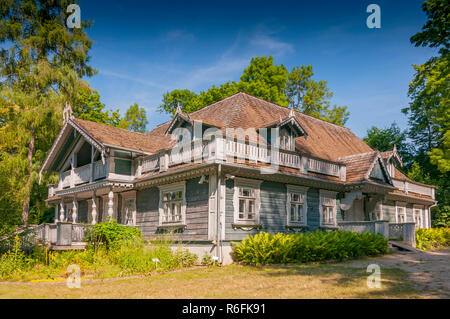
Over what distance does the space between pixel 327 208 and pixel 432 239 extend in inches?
250

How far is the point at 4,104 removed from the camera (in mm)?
27797

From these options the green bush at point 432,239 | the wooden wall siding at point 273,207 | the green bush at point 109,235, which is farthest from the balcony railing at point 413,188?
the green bush at point 109,235

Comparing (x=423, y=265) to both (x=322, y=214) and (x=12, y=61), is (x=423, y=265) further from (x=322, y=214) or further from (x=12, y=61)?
(x=12, y=61)

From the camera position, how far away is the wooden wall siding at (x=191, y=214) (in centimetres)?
1650

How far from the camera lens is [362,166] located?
→ 20609 mm

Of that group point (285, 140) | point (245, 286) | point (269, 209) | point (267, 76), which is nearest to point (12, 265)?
point (245, 286)

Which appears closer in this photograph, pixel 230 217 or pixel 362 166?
pixel 230 217

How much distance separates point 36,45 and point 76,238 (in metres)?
17.5

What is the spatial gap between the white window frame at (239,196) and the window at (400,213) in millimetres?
12991

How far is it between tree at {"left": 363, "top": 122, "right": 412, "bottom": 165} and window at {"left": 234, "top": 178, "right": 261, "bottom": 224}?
1166 inches

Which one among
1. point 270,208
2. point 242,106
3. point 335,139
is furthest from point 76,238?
point 335,139

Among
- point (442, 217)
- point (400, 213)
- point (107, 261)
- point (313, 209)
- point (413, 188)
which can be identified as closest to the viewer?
point (107, 261)

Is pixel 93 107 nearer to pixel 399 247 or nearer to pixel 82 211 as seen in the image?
pixel 82 211

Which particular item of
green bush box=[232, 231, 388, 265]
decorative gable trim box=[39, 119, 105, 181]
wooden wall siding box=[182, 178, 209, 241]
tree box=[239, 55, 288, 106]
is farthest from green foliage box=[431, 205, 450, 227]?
decorative gable trim box=[39, 119, 105, 181]
